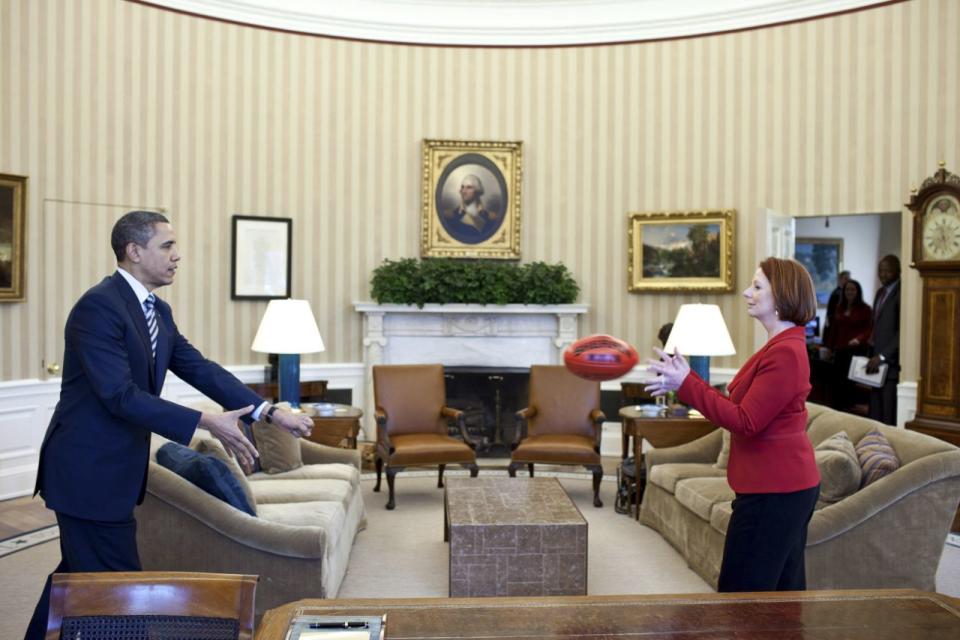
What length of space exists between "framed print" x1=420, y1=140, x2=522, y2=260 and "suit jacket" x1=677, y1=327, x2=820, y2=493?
640 cm

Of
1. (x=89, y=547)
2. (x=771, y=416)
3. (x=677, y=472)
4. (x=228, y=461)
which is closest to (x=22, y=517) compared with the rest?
(x=228, y=461)

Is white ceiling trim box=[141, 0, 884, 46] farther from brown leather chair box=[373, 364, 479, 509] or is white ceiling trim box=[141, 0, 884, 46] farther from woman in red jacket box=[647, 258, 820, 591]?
woman in red jacket box=[647, 258, 820, 591]

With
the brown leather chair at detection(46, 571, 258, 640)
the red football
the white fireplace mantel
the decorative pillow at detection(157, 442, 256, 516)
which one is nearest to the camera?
the brown leather chair at detection(46, 571, 258, 640)

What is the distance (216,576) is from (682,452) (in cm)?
465

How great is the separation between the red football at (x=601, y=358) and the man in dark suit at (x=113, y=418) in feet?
3.77

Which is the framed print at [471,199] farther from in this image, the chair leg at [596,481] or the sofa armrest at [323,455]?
the sofa armrest at [323,455]

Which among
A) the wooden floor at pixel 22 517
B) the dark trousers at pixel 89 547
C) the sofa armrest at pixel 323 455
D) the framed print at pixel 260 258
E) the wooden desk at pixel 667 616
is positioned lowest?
the wooden floor at pixel 22 517

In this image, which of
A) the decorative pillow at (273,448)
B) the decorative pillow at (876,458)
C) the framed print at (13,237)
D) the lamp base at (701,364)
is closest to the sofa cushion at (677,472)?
the lamp base at (701,364)

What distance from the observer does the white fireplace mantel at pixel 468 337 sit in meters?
8.91

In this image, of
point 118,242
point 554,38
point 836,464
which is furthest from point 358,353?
point 118,242

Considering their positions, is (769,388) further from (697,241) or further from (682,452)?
(697,241)

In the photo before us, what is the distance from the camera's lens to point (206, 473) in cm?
406

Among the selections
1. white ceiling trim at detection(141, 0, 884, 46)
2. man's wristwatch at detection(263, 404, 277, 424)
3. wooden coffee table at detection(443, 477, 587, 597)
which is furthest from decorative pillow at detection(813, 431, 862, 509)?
white ceiling trim at detection(141, 0, 884, 46)

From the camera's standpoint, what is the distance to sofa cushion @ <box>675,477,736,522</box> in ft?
16.3
